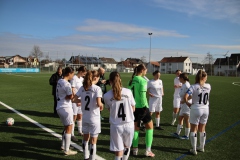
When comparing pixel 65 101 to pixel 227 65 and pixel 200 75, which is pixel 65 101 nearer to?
pixel 200 75

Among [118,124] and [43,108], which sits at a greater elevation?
[118,124]

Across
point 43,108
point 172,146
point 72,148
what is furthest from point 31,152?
point 43,108

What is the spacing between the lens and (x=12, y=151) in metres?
5.02

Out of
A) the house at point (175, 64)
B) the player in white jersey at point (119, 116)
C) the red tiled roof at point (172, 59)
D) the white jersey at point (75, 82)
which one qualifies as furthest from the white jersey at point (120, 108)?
the red tiled roof at point (172, 59)

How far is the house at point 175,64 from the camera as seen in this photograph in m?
86.6

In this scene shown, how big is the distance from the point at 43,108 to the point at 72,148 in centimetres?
589

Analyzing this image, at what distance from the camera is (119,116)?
3562 millimetres

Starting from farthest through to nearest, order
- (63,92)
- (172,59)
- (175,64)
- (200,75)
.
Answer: (172,59), (175,64), (200,75), (63,92)

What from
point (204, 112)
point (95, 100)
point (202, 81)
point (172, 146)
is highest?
point (202, 81)

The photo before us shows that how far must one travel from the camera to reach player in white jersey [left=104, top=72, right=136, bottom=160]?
3.54 metres

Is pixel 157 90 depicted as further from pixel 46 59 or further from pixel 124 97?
pixel 46 59

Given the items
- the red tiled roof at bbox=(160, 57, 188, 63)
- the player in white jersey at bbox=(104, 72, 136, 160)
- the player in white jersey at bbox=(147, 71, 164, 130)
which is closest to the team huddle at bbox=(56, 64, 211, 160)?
the player in white jersey at bbox=(104, 72, 136, 160)

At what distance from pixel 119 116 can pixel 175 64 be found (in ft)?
297

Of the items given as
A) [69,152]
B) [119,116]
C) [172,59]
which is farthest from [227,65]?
[119,116]
